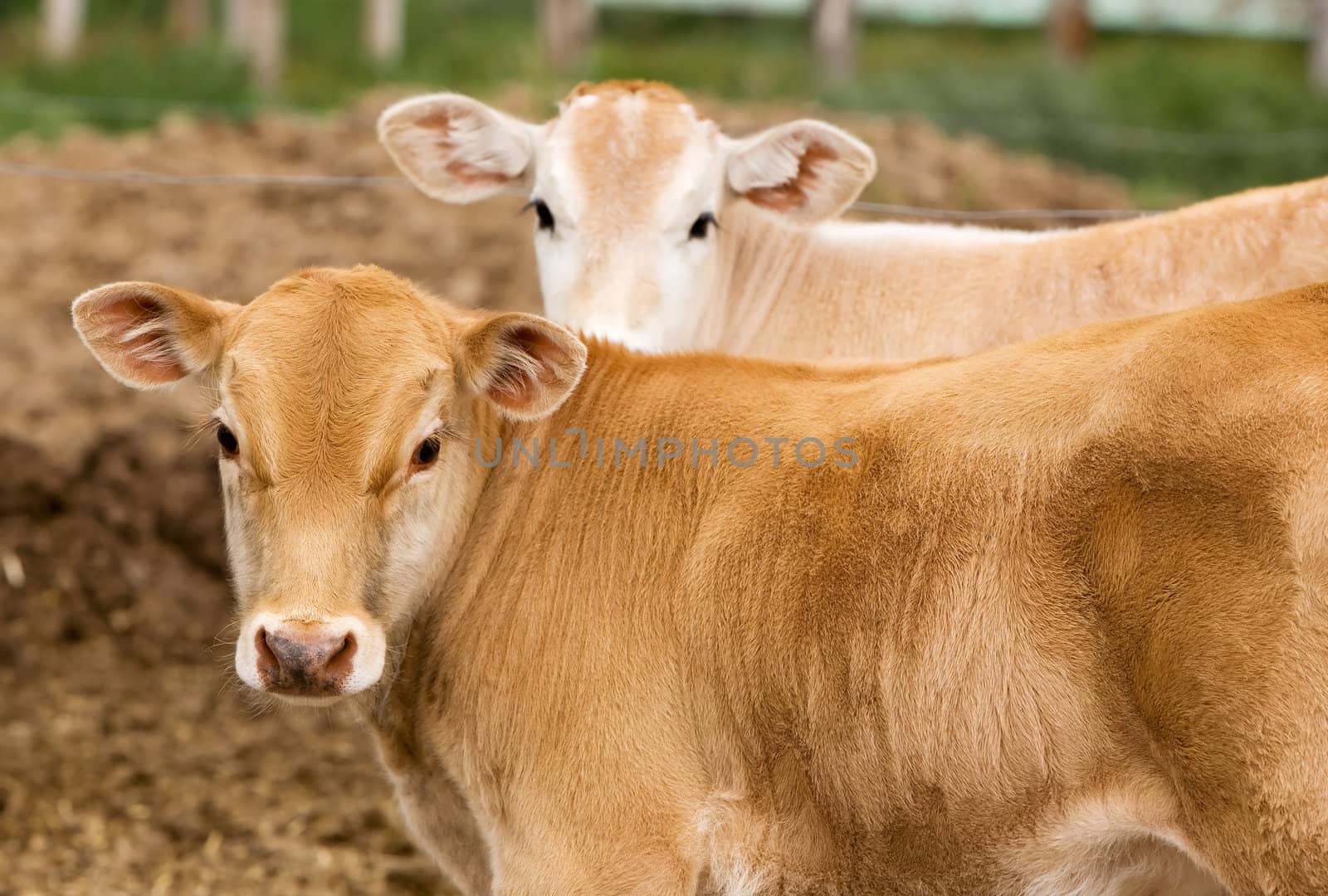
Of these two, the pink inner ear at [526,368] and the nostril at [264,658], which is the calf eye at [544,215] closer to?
the pink inner ear at [526,368]

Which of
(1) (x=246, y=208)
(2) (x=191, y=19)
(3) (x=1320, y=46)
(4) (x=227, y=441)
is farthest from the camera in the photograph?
(3) (x=1320, y=46)

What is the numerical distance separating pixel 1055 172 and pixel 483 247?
5.46 metres

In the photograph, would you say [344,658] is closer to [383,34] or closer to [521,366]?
[521,366]

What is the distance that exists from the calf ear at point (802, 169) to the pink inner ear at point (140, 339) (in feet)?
7.88

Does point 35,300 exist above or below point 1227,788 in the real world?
below

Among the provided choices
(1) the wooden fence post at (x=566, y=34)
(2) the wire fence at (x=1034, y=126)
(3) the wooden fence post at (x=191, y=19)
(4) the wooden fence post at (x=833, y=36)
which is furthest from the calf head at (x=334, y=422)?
(3) the wooden fence post at (x=191, y=19)

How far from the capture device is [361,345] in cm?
354

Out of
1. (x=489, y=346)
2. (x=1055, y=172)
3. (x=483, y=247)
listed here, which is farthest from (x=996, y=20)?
(x=489, y=346)

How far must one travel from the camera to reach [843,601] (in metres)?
3.37

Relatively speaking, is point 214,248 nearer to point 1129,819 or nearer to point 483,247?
point 483,247

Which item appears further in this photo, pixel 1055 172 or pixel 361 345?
pixel 1055 172

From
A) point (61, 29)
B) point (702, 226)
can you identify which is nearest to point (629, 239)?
point (702, 226)

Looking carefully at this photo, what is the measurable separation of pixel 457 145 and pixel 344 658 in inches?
120

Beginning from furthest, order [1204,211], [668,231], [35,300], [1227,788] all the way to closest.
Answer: [35,300], [668,231], [1204,211], [1227,788]
